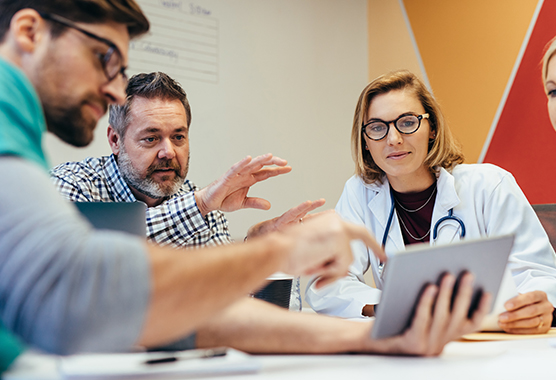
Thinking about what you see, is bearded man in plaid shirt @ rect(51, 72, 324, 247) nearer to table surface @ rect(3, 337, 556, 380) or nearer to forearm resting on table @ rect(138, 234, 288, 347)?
table surface @ rect(3, 337, 556, 380)

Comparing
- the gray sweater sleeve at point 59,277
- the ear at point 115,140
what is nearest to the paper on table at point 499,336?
the gray sweater sleeve at point 59,277

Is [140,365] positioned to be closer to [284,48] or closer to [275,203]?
[275,203]

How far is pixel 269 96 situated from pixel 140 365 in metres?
2.78

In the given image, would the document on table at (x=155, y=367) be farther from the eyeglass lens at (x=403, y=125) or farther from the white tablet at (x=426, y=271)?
the eyeglass lens at (x=403, y=125)

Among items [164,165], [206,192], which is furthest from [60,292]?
[164,165]

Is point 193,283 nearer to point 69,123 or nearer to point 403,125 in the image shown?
point 69,123

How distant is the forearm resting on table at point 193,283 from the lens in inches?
20.8

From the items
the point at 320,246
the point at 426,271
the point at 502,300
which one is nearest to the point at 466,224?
the point at 502,300

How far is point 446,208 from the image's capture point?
1931mm

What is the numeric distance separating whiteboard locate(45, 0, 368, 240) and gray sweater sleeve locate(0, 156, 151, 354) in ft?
7.30

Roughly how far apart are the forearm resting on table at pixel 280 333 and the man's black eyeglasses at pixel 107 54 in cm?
43

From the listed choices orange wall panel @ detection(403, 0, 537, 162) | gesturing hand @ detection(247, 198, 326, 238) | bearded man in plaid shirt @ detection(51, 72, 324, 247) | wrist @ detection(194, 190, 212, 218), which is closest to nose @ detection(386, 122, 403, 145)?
gesturing hand @ detection(247, 198, 326, 238)

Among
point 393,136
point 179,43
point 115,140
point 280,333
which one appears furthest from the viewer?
point 179,43

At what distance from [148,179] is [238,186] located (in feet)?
1.62
